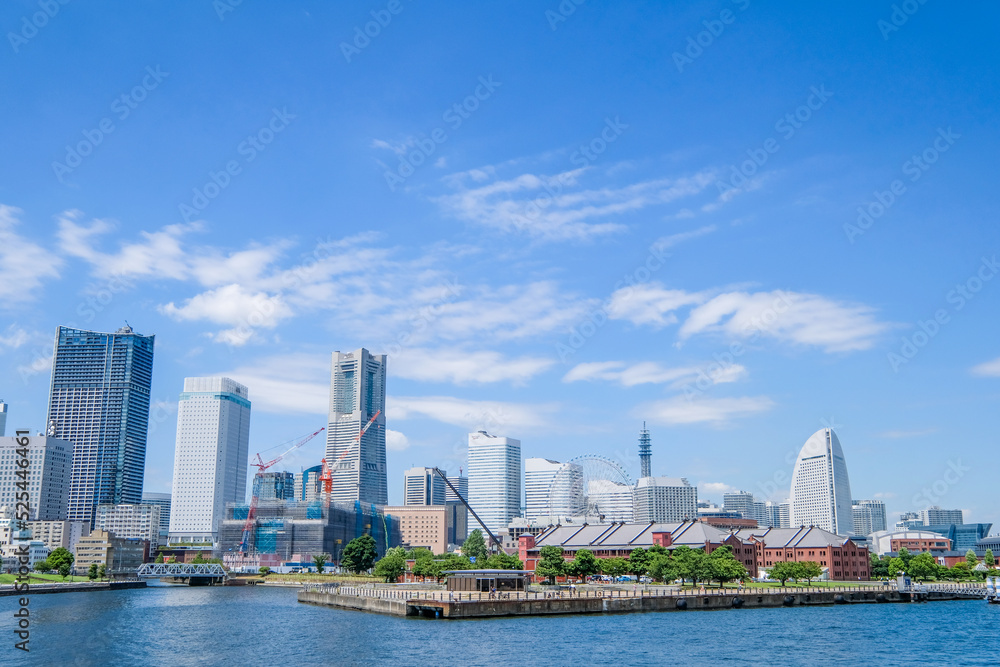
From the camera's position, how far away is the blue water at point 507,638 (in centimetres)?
8225

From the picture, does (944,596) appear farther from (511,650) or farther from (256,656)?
(256,656)

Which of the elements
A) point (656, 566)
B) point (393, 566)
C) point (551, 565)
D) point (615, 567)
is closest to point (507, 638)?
point (551, 565)

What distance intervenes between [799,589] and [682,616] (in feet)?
160

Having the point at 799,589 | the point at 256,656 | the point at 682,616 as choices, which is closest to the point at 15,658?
the point at 256,656

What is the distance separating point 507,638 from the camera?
307ft

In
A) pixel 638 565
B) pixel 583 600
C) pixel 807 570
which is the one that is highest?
pixel 638 565

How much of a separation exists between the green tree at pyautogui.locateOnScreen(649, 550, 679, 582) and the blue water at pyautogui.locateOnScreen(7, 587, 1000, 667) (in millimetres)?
32934

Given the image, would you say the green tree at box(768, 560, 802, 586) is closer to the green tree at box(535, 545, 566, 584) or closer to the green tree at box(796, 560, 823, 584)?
the green tree at box(796, 560, 823, 584)

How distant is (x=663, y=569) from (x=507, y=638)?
82928mm

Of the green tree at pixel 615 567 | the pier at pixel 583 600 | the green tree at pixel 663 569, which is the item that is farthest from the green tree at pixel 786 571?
the green tree at pixel 615 567

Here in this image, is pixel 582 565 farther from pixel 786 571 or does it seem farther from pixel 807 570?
pixel 807 570

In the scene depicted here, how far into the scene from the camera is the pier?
11594cm

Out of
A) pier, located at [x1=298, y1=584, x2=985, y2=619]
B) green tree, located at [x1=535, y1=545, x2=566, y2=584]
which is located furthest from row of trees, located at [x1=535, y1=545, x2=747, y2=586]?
pier, located at [x1=298, y1=584, x2=985, y2=619]

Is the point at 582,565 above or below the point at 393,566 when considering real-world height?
above
